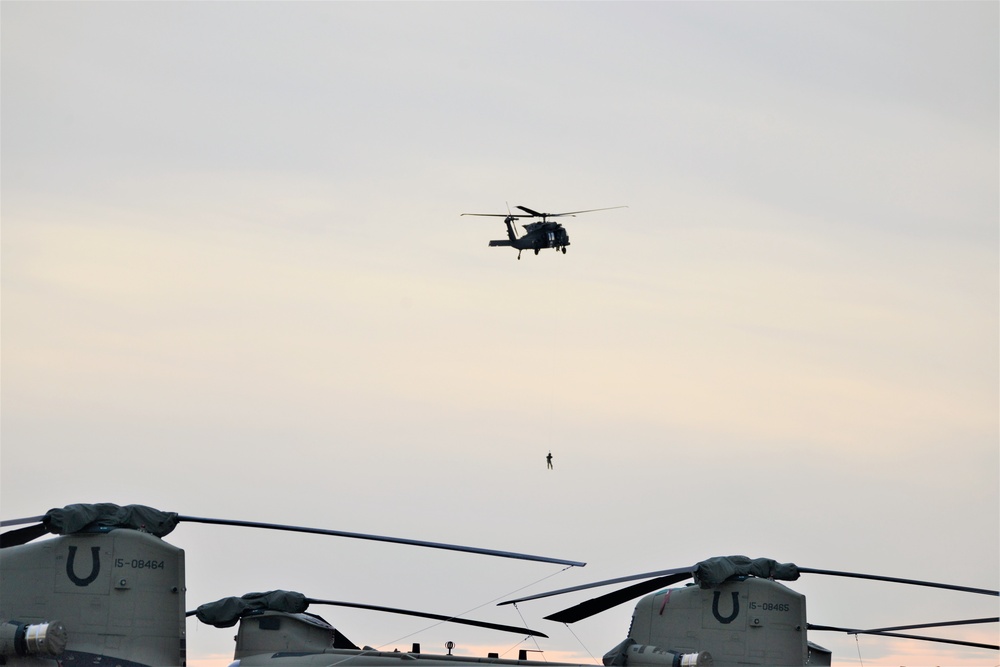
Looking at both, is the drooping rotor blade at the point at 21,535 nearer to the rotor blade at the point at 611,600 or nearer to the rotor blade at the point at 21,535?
the rotor blade at the point at 21,535

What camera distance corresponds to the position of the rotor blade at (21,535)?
88.7ft

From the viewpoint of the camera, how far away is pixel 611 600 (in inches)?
1221

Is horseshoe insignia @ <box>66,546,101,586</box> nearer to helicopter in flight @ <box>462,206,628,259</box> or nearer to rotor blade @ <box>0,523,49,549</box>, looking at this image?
rotor blade @ <box>0,523,49,549</box>

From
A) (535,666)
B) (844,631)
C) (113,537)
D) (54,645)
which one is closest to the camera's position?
(54,645)

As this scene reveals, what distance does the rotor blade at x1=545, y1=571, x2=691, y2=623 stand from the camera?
101 feet

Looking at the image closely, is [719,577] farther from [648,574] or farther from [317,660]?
[317,660]

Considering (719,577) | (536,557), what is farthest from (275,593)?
(719,577)

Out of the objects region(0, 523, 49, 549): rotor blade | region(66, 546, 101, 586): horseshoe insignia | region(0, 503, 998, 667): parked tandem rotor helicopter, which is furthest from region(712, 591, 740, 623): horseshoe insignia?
region(0, 523, 49, 549): rotor blade

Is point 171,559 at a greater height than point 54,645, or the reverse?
point 171,559

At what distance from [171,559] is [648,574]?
10.3 m

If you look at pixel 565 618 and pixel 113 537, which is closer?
pixel 113 537

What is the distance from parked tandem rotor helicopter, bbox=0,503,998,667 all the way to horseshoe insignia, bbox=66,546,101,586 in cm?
2

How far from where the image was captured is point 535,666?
29.7 m

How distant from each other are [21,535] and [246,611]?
206 inches
